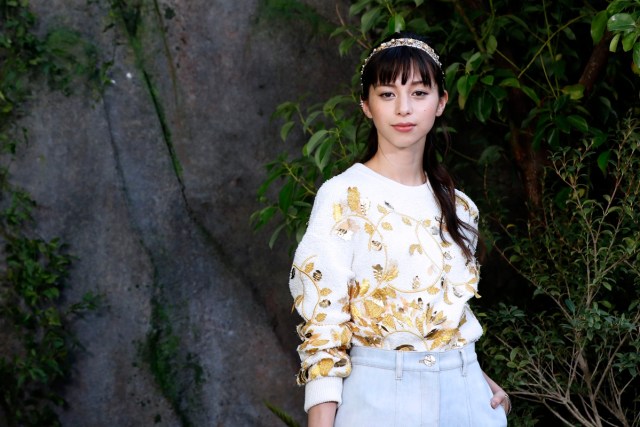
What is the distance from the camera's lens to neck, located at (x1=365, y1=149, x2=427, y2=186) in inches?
71.0

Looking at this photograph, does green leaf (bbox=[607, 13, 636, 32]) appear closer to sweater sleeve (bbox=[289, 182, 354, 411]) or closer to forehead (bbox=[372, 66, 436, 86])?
forehead (bbox=[372, 66, 436, 86])

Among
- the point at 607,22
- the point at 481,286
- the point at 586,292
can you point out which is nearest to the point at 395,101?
the point at 607,22

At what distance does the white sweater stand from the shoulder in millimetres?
174

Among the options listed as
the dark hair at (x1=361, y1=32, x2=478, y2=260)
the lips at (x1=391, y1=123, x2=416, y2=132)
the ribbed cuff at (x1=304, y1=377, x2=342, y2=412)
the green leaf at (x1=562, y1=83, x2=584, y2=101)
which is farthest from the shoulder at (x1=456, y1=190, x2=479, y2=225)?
the green leaf at (x1=562, y1=83, x2=584, y2=101)

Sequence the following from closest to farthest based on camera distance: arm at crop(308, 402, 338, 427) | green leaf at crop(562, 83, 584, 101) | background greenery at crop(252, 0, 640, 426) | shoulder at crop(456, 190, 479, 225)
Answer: arm at crop(308, 402, 338, 427) → shoulder at crop(456, 190, 479, 225) → background greenery at crop(252, 0, 640, 426) → green leaf at crop(562, 83, 584, 101)

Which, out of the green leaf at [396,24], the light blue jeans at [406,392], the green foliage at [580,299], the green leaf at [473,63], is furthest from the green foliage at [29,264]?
the light blue jeans at [406,392]

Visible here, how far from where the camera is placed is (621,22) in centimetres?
206

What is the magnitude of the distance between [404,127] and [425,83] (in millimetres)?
92

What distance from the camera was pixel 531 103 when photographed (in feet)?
9.17

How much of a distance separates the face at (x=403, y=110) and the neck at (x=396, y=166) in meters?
0.03

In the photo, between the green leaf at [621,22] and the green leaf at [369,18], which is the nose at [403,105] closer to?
the green leaf at [621,22]

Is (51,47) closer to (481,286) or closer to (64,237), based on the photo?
(64,237)

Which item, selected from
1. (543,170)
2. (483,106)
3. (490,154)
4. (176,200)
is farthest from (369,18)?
(176,200)

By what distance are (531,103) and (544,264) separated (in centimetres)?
60
